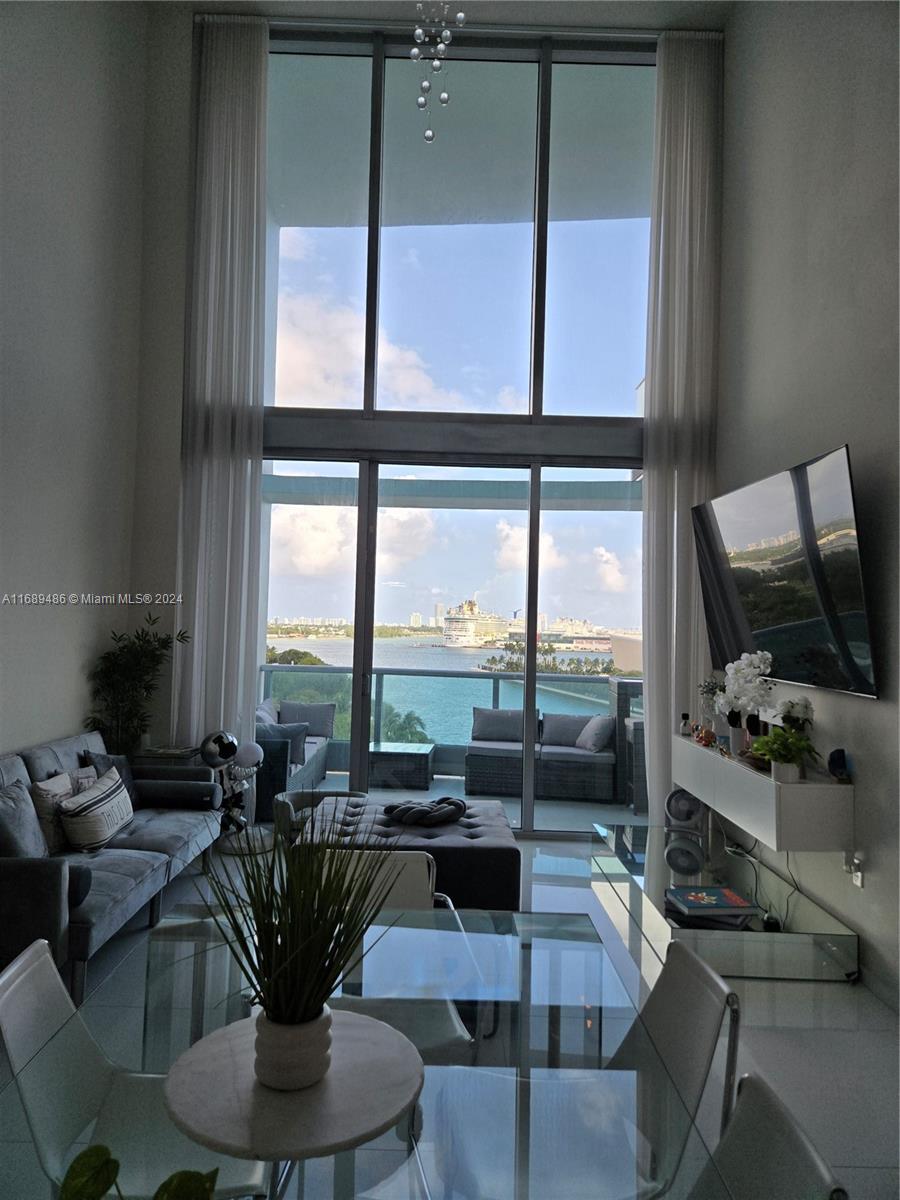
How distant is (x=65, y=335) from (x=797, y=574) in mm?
4310

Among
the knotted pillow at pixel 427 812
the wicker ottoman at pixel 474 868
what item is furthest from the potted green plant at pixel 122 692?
the wicker ottoman at pixel 474 868

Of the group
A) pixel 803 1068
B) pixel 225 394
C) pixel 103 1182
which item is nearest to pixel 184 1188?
pixel 103 1182

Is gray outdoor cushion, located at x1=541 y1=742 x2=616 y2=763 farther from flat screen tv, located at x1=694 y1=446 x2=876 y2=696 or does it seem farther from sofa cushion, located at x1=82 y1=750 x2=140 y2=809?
sofa cushion, located at x1=82 y1=750 x2=140 y2=809

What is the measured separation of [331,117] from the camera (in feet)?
21.3

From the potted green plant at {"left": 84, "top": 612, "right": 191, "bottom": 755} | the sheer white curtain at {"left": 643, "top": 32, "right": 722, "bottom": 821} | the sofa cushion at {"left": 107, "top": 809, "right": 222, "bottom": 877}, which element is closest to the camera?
the sofa cushion at {"left": 107, "top": 809, "right": 222, "bottom": 877}

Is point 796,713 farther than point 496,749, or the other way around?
point 496,749

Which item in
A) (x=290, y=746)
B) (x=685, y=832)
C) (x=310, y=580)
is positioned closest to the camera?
(x=685, y=832)

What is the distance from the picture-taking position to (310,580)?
251 inches

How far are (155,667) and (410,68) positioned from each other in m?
4.82

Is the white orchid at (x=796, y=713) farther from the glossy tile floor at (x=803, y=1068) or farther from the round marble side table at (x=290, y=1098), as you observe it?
the round marble side table at (x=290, y=1098)

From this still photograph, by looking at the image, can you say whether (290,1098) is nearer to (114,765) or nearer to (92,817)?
(92,817)

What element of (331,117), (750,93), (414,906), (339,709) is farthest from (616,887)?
(331,117)

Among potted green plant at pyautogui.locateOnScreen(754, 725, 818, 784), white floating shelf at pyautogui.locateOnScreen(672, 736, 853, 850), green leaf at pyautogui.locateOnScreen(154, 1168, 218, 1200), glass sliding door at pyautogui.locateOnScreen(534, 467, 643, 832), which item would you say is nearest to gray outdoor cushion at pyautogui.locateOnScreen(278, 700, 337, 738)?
glass sliding door at pyautogui.locateOnScreen(534, 467, 643, 832)

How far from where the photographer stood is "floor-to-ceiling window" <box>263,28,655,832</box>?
633cm
